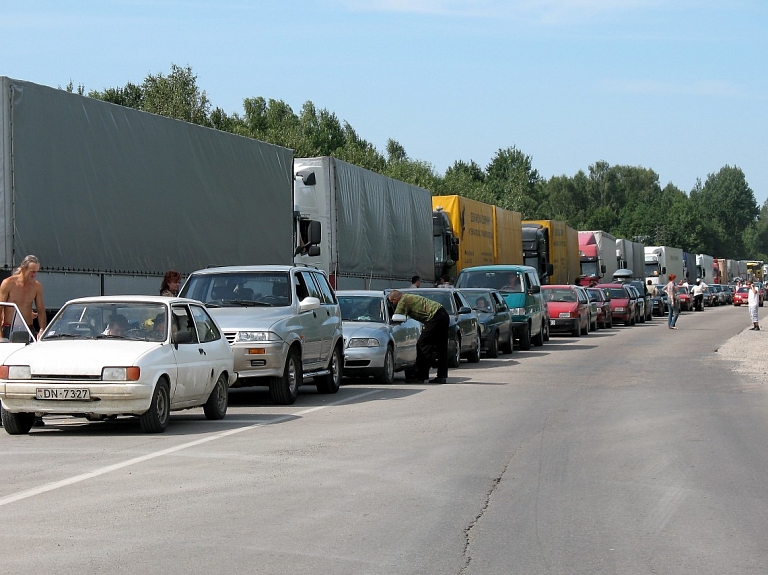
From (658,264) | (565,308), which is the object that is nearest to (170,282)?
(565,308)

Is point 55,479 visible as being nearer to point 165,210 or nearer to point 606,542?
point 606,542

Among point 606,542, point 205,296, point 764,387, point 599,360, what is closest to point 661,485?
point 606,542

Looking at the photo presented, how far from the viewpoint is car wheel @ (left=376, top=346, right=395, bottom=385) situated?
19984 mm

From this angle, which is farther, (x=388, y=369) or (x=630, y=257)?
(x=630, y=257)

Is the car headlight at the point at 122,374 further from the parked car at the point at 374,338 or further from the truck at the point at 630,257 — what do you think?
the truck at the point at 630,257

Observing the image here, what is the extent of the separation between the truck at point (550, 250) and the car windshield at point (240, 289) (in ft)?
103

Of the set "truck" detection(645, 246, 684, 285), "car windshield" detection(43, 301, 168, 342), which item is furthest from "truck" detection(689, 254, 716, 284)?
"car windshield" detection(43, 301, 168, 342)

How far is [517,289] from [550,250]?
1763 centimetres

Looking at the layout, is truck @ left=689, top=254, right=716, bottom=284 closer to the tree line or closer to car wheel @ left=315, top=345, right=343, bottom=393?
the tree line

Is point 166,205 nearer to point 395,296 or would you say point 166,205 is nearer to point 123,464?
point 395,296

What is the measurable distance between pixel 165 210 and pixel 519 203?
105 metres

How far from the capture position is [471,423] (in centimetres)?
1398

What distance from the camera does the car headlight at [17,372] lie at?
12344 millimetres

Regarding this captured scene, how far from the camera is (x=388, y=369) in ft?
66.0
